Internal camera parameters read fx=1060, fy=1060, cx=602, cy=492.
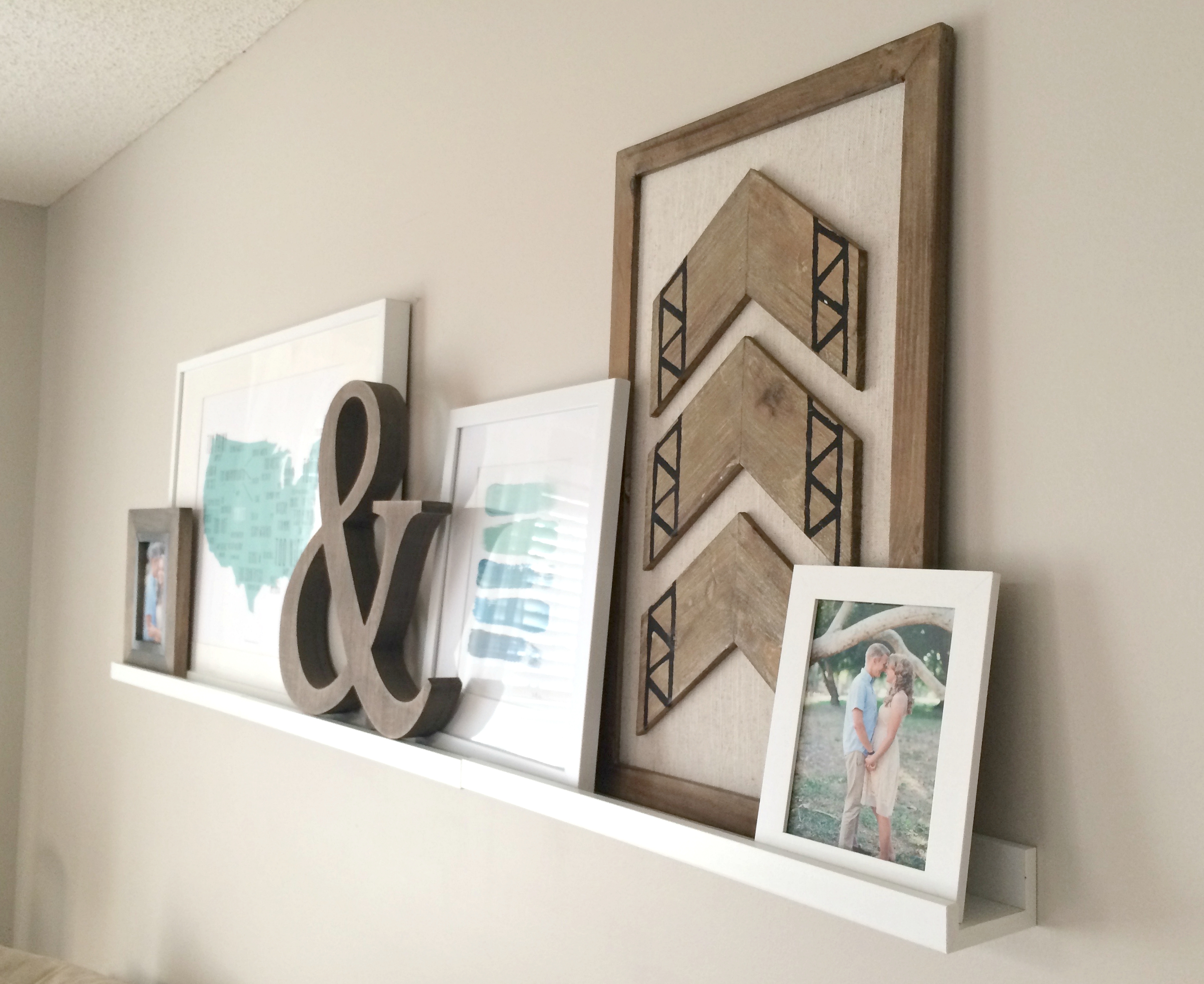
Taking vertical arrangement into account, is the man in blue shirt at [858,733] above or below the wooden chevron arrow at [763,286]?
below

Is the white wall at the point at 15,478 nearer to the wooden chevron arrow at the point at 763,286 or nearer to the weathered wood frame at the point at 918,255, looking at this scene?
the wooden chevron arrow at the point at 763,286

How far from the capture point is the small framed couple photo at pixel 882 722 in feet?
2.43

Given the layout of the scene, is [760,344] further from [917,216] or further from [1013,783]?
[1013,783]

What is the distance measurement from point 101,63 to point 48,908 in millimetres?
1931

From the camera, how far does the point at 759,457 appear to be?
3.08 ft

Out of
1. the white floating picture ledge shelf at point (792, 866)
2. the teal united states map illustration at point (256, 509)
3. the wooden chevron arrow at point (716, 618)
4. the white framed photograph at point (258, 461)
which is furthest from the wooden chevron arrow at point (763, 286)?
the teal united states map illustration at point (256, 509)

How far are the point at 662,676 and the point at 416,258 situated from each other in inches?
28.8

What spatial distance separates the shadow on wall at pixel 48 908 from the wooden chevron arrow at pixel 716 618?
206 centimetres

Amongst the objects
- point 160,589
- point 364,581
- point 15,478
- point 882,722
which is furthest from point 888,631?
point 15,478

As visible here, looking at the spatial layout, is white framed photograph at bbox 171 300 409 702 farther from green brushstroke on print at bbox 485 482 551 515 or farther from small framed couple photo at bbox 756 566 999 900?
small framed couple photo at bbox 756 566 999 900

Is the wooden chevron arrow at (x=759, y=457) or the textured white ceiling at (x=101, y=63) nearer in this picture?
the wooden chevron arrow at (x=759, y=457)

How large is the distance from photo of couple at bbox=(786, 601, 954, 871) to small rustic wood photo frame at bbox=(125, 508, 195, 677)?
1.42 meters

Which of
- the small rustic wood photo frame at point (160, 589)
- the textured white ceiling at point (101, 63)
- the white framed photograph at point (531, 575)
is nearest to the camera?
the white framed photograph at point (531, 575)

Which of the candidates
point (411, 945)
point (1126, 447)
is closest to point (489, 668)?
point (411, 945)
